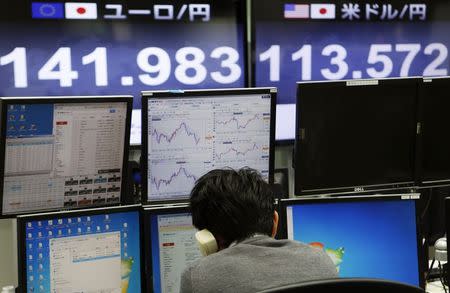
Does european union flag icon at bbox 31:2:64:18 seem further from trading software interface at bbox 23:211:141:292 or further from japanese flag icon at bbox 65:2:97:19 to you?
trading software interface at bbox 23:211:141:292

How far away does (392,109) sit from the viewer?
77.9 inches

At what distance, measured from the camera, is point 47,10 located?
10.4ft

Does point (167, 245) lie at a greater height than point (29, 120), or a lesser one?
lesser

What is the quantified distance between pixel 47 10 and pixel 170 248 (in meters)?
1.82

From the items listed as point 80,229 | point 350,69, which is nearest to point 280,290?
point 80,229

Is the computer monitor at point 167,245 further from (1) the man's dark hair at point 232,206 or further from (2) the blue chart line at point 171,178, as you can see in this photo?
(1) the man's dark hair at point 232,206

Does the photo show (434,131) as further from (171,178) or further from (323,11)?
(323,11)

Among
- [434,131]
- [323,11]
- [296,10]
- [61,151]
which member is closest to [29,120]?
[61,151]

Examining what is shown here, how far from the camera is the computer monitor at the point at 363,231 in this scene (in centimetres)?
194

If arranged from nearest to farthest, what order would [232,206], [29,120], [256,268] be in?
[256,268] < [232,206] < [29,120]

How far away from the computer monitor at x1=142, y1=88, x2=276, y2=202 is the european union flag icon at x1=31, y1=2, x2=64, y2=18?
1.61 meters

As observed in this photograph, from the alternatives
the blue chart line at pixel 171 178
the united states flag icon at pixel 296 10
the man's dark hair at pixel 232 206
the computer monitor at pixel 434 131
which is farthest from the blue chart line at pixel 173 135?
the united states flag icon at pixel 296 10

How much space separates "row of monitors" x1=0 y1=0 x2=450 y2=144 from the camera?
3178 mm

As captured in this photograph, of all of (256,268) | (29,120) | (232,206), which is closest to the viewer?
(256,268)
